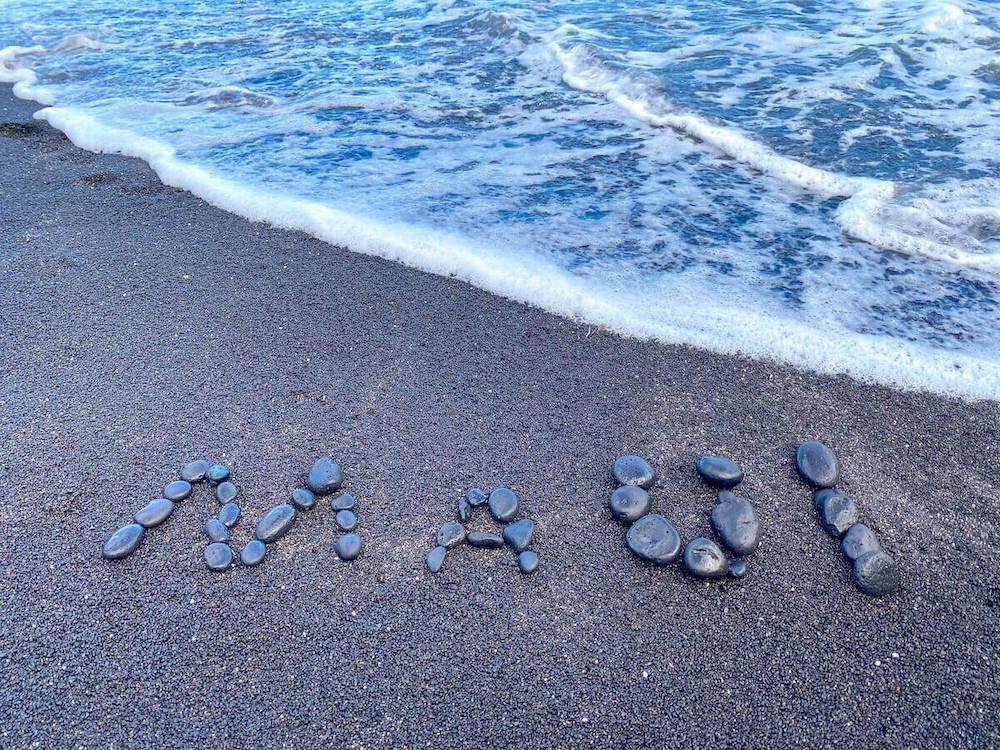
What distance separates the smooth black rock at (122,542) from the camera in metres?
2.30

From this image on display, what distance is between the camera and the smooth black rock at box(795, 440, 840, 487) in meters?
2.55

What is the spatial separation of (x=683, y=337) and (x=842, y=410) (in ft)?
2.51

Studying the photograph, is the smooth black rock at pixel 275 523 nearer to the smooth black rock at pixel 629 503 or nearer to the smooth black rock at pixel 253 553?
the smooth black rock at pixel 253 553

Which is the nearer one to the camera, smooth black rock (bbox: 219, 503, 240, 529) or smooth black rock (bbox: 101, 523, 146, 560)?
smooth black rock (bbox: 101, 523, 146, 560)

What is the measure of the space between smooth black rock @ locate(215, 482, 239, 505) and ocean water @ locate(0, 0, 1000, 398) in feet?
5.63

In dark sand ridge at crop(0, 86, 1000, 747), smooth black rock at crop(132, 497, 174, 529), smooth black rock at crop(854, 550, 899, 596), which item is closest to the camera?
dark sand ridge at crop(0, 86, 1000, 747)

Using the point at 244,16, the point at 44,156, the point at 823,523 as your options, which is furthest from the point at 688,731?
the point at 244,16

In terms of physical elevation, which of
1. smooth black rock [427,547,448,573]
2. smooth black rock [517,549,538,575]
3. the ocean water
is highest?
smooth black rock [427,547,448,573]

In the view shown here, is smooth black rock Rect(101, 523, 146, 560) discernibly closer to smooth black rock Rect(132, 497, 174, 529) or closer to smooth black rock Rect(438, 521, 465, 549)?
smooth black rock Rect(132, 497, 174, 529)

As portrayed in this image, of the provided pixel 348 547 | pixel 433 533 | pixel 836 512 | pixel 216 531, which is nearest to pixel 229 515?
pixel 216 531

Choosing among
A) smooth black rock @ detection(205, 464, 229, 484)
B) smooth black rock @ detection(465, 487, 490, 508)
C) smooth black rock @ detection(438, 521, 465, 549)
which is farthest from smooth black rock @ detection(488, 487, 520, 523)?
smooth black rock @ detection(205, 464, 229, 484)

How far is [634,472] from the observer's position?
2.57 meters

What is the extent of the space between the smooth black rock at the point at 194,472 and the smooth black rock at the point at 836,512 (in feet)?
7.59

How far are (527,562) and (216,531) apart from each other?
3.59ft
